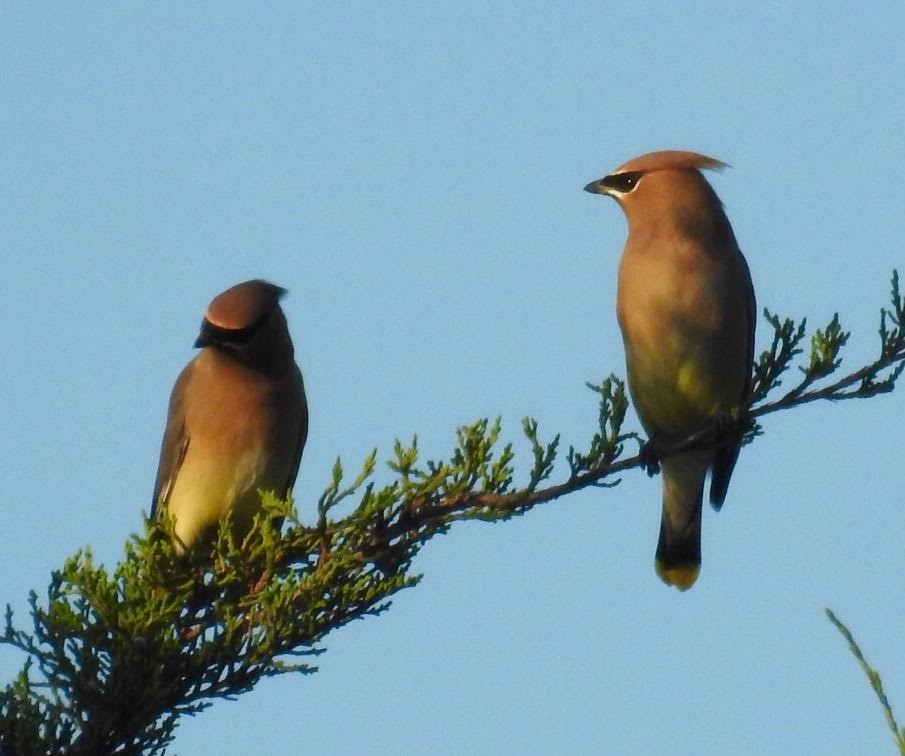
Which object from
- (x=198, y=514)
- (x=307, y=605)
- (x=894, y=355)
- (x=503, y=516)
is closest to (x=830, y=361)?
(x=894, y=355)

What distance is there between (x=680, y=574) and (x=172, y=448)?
206 centimetres

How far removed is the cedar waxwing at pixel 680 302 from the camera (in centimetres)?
562

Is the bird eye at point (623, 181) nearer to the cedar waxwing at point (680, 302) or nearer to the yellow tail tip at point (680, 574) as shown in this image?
the cedar waxwing at point (680, 302)

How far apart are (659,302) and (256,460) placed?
1501mm

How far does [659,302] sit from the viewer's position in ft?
18.5

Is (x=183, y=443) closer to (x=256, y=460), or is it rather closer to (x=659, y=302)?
(x=256, y=460)

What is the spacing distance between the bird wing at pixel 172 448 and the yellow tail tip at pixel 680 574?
1.98 m

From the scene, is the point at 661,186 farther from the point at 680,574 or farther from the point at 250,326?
the point at 250,326

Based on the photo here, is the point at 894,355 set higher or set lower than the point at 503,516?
higher

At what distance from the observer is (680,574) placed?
6270 mm

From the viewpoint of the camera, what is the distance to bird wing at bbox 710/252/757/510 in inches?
228

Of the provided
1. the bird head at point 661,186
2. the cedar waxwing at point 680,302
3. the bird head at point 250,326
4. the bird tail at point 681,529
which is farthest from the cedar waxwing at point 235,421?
the bird tail at point 681,529

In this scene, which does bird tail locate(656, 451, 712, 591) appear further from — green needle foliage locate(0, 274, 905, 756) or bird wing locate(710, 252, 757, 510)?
green needle foliage locate(0, 274, 905, 756)

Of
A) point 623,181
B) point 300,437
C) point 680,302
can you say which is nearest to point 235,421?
point 300,437
